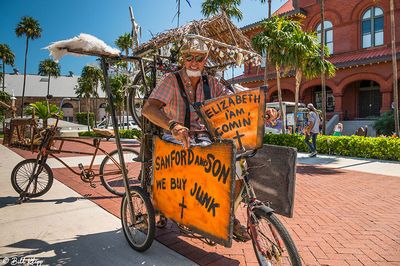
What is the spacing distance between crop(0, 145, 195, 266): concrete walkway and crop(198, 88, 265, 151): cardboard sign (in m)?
1.40

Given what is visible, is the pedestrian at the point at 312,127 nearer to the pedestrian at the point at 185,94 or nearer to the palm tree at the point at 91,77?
the pedestrian at the point at 185,94

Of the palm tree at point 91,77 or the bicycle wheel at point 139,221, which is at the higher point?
the palm tree at point 91,77

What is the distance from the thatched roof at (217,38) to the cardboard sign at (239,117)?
4.18 m

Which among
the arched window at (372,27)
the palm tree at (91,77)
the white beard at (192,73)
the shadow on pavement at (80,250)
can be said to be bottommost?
the shadow on pavement at (80,250)

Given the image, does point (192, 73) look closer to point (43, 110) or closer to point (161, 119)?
point (161, 119)

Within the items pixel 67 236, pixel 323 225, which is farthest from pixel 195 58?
pixel 323 225

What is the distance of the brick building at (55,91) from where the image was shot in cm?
6118

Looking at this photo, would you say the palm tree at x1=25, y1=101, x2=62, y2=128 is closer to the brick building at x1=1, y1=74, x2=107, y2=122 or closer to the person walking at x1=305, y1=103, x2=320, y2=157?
the person walking at x1=305, y1=103, x2=320, y2=157

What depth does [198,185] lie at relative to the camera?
2.54m

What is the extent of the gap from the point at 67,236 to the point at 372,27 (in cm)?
2473

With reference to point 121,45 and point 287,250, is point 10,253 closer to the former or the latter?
point 287,250

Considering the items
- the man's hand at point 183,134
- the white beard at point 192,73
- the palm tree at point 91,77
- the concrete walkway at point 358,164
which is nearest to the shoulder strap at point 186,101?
the white beard at point 192,73

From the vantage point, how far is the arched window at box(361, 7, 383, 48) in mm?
21214

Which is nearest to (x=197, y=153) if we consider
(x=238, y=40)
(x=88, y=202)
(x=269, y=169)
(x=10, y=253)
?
(x=269, y=169)
